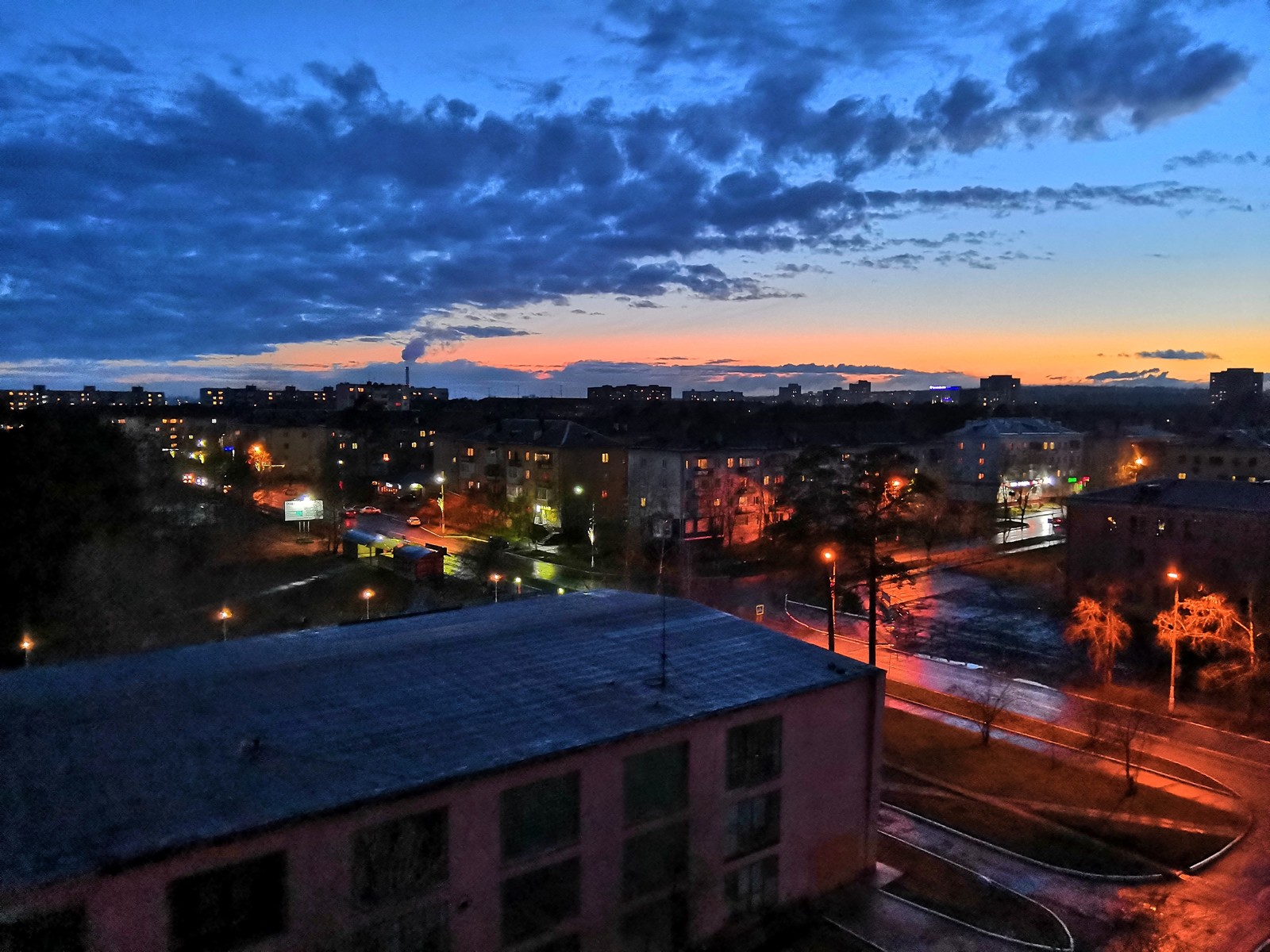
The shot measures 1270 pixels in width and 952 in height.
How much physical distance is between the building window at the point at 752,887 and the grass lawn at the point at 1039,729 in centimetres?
959

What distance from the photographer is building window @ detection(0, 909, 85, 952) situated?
7188 millimetres

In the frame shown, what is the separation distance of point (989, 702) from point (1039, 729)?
1.32 meters

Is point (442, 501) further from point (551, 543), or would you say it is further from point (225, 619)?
point (225, 619)

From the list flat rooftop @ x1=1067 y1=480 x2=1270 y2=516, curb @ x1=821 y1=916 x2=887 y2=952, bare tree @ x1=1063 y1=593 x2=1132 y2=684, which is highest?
flat rooftop @ x1=1067 y1=480 x2=1270 y2=516

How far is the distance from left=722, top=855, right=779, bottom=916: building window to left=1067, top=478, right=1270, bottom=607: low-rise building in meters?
19.7

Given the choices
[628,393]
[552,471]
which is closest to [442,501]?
[552,471]

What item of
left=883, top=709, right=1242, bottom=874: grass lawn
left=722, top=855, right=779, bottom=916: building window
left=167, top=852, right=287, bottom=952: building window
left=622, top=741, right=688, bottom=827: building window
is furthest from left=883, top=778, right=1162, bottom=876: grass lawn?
left=167, top=852, right=287, bottom=952: building window

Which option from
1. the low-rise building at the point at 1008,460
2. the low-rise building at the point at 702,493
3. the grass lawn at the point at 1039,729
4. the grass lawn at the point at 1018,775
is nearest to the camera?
the grass lawn at the point at 1018,775

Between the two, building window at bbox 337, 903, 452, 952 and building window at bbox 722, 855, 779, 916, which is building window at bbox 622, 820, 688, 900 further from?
building window at bbox 337, 903, 452, 952

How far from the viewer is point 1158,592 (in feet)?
91.8

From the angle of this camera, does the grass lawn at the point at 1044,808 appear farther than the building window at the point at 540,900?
Yes

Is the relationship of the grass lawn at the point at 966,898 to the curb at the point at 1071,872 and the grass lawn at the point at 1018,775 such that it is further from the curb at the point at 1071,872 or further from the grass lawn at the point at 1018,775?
the grass lawn at the point at 1018,775

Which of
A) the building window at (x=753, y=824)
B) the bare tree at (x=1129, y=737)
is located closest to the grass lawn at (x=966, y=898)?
the building window at (x=753, y=824)

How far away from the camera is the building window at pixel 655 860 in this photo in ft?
35.6
